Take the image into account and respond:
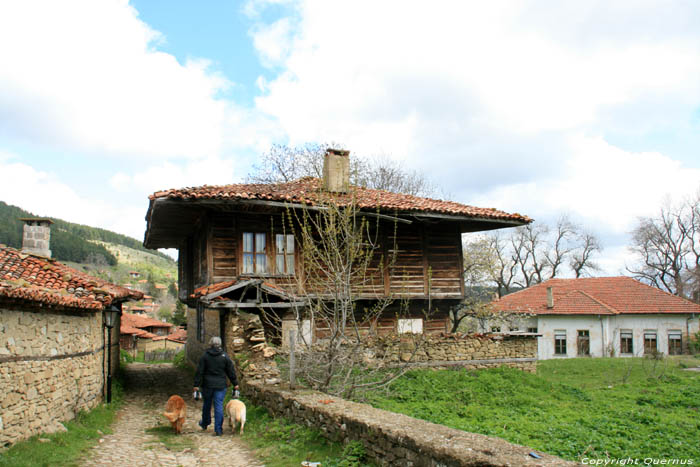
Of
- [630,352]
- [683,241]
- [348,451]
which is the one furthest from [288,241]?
[683,241]

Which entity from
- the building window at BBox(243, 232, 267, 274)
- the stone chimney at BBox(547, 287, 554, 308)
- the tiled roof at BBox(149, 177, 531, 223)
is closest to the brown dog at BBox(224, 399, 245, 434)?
the tiled roof at BBox(149, 177, 531, 223)

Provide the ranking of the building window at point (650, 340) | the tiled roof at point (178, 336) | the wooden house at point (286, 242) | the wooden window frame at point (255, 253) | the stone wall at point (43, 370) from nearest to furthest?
the stone wall at point (43, 370) → the wooden house at point (286, 242) → the wooden window frame at point (255, 253) → the building window at point (650, 340) → the tiled roof at point (178, 336)

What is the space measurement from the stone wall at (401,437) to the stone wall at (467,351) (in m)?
6.50

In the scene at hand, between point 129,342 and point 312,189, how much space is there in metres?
30.5

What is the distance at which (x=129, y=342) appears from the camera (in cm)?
3953

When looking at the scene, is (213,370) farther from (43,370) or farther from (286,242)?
(286,242)

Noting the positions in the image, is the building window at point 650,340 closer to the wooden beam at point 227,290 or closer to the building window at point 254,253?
the building window at point 254,253

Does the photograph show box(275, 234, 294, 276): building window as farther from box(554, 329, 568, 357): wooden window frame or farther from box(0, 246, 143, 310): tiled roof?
box(554, 329, 568, 357): wooden window frame

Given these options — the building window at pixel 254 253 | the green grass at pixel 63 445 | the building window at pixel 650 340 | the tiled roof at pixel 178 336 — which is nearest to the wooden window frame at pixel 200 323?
the building window at pixel 254 253

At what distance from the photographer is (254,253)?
1420 centimetres

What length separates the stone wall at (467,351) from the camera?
47.6 feet

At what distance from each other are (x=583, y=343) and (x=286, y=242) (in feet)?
76.3

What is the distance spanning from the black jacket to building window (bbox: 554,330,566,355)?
26.7 metres

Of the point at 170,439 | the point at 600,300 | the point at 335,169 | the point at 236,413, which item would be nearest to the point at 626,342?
the point at 600,300
